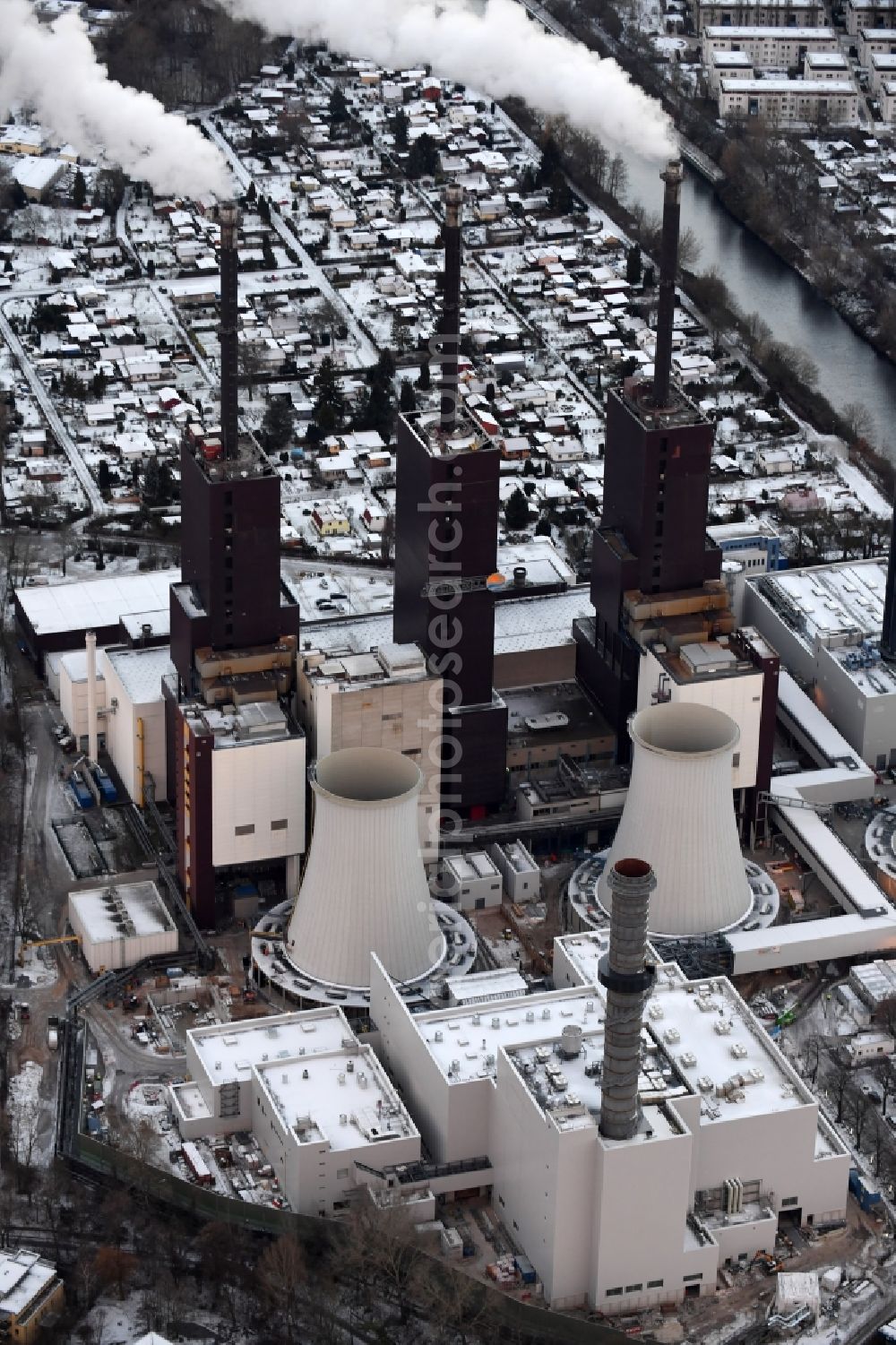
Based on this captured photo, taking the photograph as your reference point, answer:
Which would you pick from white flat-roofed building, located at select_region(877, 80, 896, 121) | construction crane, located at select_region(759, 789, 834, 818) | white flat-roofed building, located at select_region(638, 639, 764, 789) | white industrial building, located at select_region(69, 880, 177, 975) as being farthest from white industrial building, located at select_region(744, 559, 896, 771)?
white flat-roofed building, located at select_region(877, 80, 896, 121)

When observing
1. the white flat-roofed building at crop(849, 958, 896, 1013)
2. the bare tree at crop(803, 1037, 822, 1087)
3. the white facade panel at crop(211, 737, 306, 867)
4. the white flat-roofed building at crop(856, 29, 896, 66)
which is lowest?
the bare tree at crop(803, 1037, 822, 1087)

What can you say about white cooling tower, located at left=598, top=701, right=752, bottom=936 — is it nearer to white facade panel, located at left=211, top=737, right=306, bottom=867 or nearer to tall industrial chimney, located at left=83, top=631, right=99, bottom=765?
white facade panel, located at left=211, top=737, right=306, bottom=867

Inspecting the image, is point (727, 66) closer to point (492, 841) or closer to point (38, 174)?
point (38, 174)

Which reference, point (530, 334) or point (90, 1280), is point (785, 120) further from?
point (90, 1280)

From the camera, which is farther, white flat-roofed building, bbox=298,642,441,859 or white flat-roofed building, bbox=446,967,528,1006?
white flat-roofed building, bbox=298,642,441,859

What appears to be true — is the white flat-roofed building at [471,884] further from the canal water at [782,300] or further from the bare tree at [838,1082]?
the canal water at [782,300]

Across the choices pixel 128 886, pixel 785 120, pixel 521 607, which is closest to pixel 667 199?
pixel 521 607

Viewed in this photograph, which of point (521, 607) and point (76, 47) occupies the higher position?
point (76, 47)
